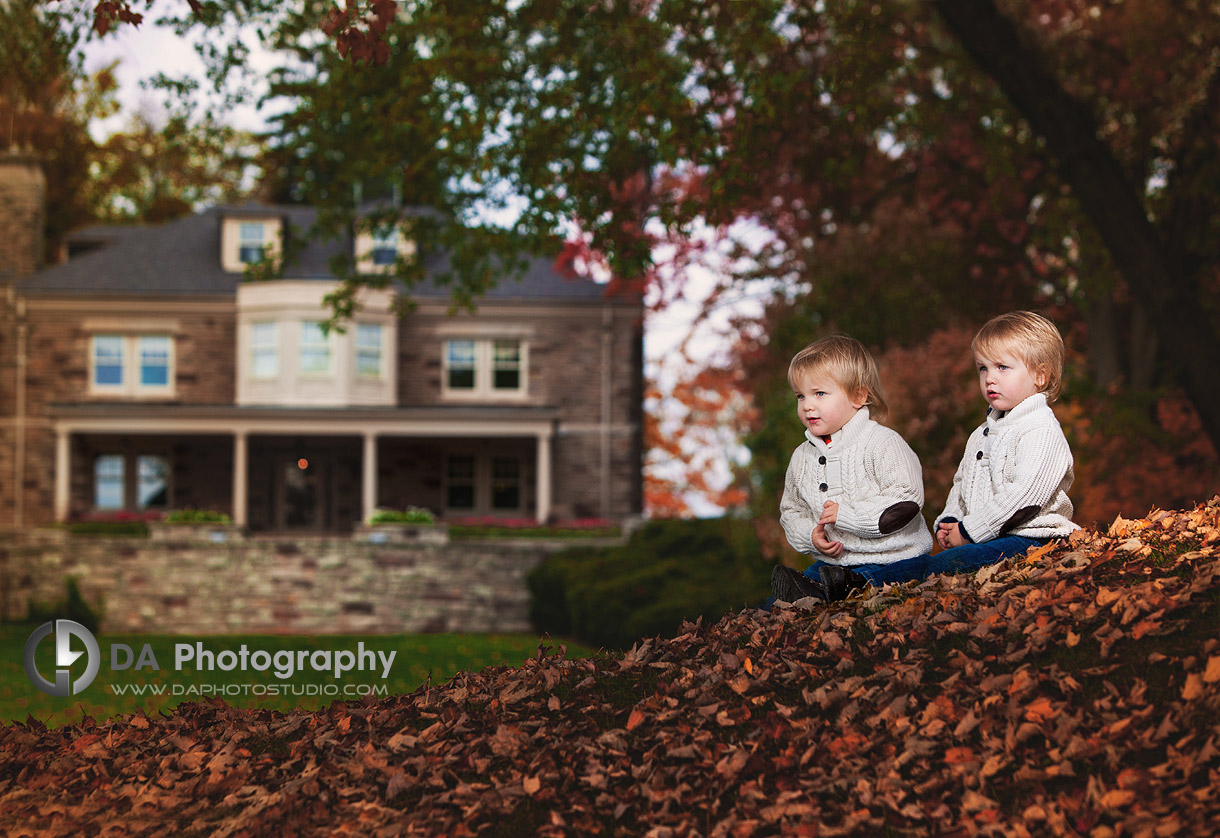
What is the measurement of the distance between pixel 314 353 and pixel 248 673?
13.0 metres

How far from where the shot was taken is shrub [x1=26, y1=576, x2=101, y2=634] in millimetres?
20109

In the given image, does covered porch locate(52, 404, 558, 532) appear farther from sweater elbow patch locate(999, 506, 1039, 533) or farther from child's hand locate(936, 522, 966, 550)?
sweater elbow patch locate(999, 506, 1039, 533)

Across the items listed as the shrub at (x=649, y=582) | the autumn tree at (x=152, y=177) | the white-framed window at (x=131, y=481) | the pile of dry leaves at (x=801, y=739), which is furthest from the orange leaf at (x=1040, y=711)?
the autumn tree at (x=152, y=177)

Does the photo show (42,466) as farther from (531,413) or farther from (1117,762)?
(1117,762)

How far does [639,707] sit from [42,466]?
2466 cm

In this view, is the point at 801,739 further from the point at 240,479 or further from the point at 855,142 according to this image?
the point at 240,479

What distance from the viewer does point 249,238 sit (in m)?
26.3

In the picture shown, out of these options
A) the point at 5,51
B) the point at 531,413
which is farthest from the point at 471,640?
the point at 5,51

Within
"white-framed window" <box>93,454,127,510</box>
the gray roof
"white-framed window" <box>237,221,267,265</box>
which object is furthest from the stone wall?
"white-framed window" <box>237,221,267,265</box>

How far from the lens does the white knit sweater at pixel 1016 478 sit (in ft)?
14.9

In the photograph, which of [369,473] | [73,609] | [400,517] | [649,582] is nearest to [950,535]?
[649,582]

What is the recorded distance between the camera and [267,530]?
2634 centimetres

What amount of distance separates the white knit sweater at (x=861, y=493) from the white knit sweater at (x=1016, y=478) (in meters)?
0.22

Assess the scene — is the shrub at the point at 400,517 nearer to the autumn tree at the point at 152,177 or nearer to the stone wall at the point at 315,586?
the stone wall at the point at 315,586
